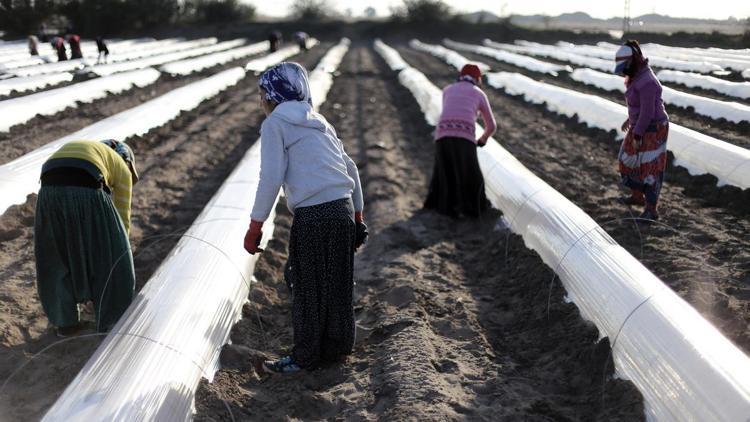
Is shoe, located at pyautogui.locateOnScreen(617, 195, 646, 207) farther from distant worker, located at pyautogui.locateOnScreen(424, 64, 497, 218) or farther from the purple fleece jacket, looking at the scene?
distant worker, located at pyautogui.locateOnScreen(424, 64, 497, 218)

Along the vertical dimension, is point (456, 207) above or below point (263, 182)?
below

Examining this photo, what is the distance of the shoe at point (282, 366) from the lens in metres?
3.32

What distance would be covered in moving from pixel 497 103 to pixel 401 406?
1075 centimetres

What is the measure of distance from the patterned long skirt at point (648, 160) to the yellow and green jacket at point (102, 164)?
3.68 m

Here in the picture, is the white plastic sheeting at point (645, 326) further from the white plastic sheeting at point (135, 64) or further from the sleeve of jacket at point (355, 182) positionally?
the white plastic sheeting at point (135, 64)

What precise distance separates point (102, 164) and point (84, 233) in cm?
37

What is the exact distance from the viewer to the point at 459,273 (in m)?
4.86

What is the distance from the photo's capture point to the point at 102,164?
3.37 m

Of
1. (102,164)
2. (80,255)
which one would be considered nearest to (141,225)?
(80,255)

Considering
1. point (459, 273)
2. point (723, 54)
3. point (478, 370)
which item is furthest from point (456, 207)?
point (723, 54)

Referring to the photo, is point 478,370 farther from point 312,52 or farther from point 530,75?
→ point 312,52

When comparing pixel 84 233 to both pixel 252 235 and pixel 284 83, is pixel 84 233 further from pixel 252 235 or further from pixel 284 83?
pixel 284 83

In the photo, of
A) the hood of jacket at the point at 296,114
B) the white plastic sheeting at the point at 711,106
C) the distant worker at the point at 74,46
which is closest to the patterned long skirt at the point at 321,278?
the hood of jacket at the point at 296,114

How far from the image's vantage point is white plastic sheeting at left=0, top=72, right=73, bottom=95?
11.8m
